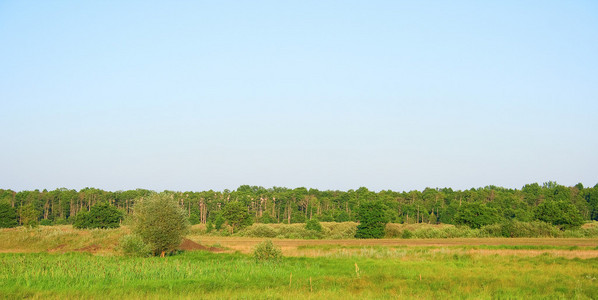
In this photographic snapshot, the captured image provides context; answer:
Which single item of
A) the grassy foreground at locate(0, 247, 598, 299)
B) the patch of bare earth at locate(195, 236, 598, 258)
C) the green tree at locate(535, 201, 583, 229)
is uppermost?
the green tree at locate(535, 201, 583, 229)

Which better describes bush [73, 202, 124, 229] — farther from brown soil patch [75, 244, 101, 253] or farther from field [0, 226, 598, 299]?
field [0, 226, 598, 299]

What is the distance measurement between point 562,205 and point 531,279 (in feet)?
189

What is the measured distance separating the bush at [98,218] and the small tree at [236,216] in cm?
2176

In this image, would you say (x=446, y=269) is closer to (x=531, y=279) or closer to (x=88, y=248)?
(x=531, y=279)

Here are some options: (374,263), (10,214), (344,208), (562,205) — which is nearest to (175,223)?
(374,263)

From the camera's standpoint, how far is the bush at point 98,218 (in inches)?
3383

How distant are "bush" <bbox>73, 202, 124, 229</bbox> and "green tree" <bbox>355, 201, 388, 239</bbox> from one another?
156 ft

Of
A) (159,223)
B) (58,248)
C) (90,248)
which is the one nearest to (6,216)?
(58,248)

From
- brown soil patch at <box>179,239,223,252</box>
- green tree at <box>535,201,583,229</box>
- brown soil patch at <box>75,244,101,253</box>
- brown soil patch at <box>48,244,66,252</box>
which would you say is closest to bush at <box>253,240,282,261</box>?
brown soil patch at <box>179,239,223,252</box>

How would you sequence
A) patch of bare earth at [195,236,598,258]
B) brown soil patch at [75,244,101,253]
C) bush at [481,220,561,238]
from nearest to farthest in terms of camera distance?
patch of bare earth at [195,236,598,258]
brown soil patch at [75,244,101,253]
bush at [481,220,561,238]

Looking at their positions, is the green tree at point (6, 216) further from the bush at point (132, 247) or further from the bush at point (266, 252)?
the bush at point (266, 252)

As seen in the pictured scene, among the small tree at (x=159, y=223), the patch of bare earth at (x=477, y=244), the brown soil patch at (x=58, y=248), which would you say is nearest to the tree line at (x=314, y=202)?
the patch of bare earth at (x=477, y=244)

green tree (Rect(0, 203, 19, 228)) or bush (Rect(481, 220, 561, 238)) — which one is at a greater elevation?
green tree (Rect(0, 203, 19, 228))

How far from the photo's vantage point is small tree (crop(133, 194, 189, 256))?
3859cm
